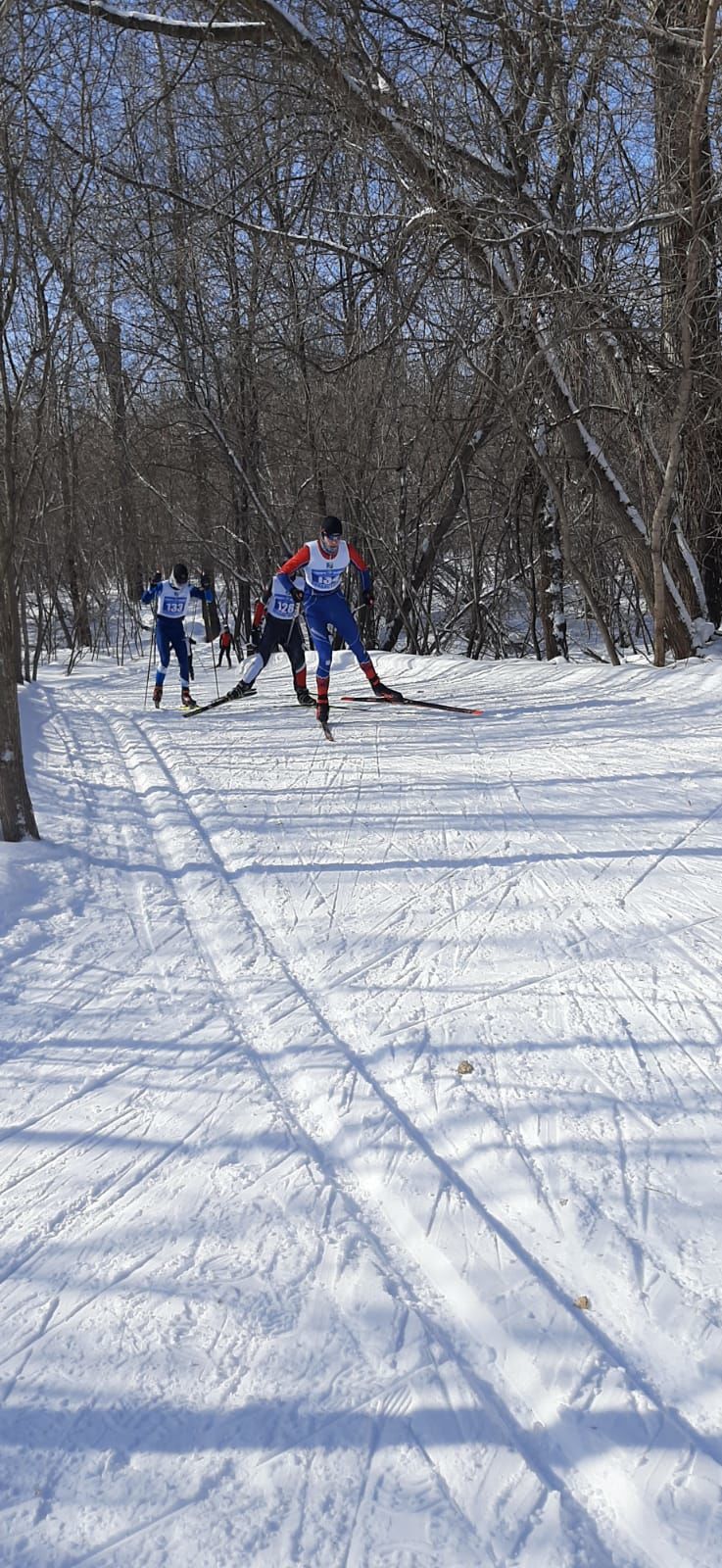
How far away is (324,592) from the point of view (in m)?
10.4

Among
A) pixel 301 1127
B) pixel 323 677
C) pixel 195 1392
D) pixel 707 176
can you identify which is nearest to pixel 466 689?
pixel 323 677

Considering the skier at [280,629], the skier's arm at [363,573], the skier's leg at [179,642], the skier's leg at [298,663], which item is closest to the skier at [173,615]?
the skier's leg at [179,642]

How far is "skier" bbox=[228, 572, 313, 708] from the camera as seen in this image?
11.6 metres

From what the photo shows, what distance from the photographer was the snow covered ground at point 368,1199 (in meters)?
2.16

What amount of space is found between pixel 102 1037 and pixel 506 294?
9.17m

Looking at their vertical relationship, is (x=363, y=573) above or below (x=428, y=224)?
below

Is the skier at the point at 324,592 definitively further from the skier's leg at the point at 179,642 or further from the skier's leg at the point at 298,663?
the skier's leg at the point at 179,642

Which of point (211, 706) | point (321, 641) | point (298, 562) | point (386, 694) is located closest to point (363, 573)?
point (298, 562)

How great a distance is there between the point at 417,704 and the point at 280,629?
218 centimetres

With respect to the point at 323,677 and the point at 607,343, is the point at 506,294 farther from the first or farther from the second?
the point at 323,677

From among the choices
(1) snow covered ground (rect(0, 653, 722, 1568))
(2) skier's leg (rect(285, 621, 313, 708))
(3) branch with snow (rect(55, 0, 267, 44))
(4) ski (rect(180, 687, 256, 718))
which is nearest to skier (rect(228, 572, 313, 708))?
(2) skier's leg (rect(285, 621, 313, 708))

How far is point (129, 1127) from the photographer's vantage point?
11.4 feet

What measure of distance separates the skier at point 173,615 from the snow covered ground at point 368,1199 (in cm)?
732

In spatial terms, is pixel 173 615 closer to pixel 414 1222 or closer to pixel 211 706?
pixel 211 706
